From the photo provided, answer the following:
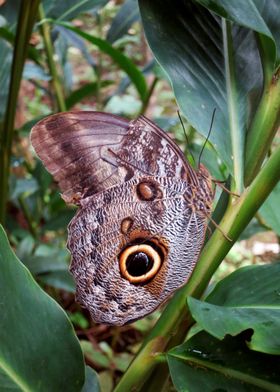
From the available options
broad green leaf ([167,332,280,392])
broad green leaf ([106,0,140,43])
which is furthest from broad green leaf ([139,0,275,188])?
broad green leaf ([106,0,140,43])

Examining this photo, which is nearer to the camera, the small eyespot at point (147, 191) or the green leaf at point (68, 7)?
the small eyespot at point (147, 191)

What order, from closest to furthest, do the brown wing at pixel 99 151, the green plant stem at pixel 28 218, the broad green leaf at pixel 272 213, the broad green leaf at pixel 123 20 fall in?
the brown wing at pixel 99 151 < the broad green leaf at pixel 272 213 < the broad green leaf at pixel 123 20 < the green plant stem at pixel 28 218

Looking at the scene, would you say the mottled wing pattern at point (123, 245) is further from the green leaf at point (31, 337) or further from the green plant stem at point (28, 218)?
the green plant stem at point (28, 218)

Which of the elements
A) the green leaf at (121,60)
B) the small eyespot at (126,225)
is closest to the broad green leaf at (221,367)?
the small eyespot at (126,225)

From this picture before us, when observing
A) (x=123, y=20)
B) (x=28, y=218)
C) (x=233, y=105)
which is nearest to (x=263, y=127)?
(x=233, y=105)

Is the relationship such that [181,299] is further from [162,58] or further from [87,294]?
[162,58]

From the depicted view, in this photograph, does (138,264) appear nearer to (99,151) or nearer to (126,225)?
(126,225)
